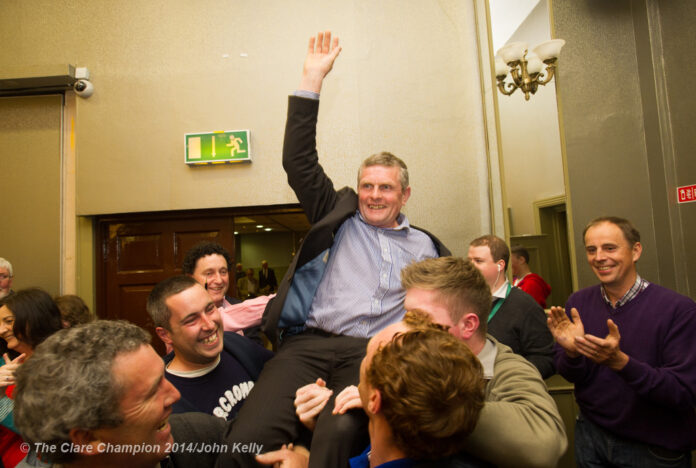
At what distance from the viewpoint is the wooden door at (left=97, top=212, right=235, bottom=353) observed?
387 centimetres

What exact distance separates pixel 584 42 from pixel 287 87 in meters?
2.51

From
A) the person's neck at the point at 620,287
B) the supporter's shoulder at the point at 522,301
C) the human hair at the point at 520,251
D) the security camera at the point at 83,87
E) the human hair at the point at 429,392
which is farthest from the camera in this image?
the security camera at the point at 83,87

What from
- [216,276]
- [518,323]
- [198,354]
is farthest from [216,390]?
[518,323]

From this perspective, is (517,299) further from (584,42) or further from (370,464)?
(584,42)

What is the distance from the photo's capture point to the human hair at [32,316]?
2.04 m

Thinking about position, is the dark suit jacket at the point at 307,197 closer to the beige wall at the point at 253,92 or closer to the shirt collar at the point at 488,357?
the shirt collar at the point at 488,357

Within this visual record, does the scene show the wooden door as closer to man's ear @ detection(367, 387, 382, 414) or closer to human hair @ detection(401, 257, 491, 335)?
human hair @ detection(401, 257, 491, 335)

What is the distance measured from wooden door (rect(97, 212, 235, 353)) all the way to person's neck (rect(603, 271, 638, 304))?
2.85 m

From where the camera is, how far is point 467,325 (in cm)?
129

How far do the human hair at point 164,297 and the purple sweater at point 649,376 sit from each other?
1.69m

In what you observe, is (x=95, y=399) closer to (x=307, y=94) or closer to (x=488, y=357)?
(x=488, y=357)

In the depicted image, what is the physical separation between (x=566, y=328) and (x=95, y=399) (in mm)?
1716

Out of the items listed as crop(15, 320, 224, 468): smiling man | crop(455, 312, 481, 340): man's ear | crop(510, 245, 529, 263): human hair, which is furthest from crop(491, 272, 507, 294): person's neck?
crop(15, 320, 224, 468): smiling man

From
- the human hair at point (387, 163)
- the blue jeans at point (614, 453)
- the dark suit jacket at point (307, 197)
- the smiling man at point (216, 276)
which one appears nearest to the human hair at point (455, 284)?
the dark suit jacket at point (307, 197)
